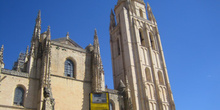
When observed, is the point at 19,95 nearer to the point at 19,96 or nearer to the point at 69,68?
the point at 19,96

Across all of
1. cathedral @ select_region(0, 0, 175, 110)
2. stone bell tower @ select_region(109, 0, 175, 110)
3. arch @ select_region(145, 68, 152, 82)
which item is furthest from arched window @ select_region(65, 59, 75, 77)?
arch @ select_region(145, 68, 152, 82)

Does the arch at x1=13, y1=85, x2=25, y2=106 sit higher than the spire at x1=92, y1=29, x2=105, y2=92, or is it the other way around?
the spire at x1=92, y1=29, x2=105, y2=92

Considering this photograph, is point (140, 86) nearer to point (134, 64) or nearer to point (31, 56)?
point (134, 64)

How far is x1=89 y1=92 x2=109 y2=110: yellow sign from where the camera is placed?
12.9m

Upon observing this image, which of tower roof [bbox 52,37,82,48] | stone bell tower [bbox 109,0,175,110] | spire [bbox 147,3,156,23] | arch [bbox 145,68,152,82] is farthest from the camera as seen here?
spire [bbox 147,3,156,23]

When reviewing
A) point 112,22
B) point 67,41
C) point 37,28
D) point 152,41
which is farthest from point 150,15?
point 37,28

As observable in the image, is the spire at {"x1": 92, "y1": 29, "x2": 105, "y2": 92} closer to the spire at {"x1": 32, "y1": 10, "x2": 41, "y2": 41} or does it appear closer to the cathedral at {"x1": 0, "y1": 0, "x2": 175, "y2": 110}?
the cathedral at {"x1": 0, "y1": 0, "x2": 175, "y2": 110}

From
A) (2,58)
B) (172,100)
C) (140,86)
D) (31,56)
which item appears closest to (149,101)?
(140,86)

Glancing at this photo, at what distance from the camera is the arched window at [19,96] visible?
2086 cm

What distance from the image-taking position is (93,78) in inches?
1006

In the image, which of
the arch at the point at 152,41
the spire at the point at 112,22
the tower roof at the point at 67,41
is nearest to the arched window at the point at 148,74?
the arch at the point at 152,41

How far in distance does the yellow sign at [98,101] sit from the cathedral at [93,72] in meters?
0.05

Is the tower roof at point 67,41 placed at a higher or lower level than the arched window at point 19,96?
higher

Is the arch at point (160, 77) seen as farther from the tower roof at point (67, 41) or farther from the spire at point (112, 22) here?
the tower roof at point (67, 41)
